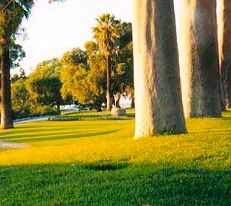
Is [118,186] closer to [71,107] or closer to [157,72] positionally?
[157,72]

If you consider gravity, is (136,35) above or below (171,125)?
above

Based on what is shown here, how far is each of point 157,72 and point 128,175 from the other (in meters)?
5.77

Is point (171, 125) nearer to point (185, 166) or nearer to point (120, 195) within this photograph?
point (185, 166)

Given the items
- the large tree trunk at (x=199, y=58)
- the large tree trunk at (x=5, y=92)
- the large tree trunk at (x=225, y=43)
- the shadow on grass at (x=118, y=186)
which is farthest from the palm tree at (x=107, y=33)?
the shadow on grass at (x=118, y=186)

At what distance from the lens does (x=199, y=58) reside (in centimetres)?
2127

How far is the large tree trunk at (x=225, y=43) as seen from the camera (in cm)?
2994

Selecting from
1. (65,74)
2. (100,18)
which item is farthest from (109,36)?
(65,74)

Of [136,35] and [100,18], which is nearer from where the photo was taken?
[136,35]

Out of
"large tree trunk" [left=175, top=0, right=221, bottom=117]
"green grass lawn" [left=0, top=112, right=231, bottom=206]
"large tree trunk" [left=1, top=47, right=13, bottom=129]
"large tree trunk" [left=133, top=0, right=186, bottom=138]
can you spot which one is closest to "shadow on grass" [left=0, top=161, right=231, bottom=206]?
"green grass lawn" [left=0, top=112, right=231, bottom=206]

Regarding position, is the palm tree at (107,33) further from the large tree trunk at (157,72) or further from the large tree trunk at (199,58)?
the large tree trunk at (157,72)

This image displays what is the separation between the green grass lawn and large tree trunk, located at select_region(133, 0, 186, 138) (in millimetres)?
1066

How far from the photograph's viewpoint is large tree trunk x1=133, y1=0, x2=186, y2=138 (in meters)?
14.7

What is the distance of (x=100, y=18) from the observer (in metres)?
75.1

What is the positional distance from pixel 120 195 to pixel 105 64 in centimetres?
6790
